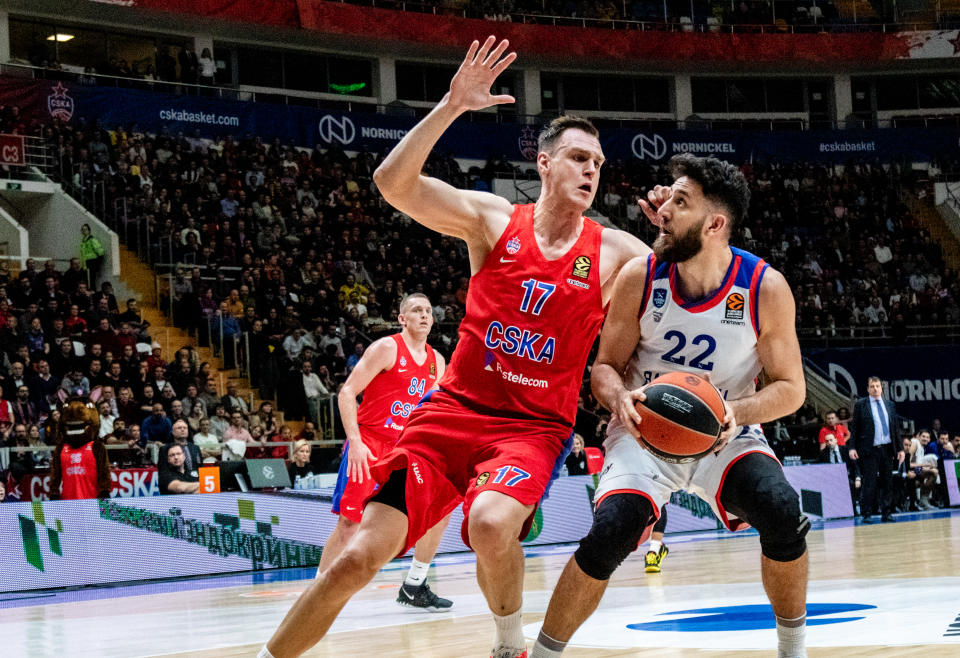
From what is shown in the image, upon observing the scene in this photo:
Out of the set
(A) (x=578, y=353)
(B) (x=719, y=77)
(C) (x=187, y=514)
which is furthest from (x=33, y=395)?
(B) (x=719, y=77)

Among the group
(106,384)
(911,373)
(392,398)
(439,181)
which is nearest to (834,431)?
(911,373)

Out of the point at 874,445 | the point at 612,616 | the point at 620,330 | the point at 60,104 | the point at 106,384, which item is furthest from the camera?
the point at 60,104

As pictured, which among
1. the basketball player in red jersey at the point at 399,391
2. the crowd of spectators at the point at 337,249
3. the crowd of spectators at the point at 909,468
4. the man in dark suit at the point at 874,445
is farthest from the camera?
the crowd of spectators at the point at 337,249

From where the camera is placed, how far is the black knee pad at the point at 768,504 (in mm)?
4480

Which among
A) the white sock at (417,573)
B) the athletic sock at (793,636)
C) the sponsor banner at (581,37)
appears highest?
the sponsor banner at (581,37)

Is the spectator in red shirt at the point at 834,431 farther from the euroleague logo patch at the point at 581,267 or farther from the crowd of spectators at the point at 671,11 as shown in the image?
the crowd of spectators at the point at 671,11

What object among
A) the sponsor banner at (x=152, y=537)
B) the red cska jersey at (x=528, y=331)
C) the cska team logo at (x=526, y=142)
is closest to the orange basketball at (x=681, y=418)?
the red cska jersey at (x=528, y=331)

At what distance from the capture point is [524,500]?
450 centimetres

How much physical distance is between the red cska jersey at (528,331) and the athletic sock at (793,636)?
1.18 m

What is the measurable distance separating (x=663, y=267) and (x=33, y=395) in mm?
12634

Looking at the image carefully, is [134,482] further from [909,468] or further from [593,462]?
[909,468]

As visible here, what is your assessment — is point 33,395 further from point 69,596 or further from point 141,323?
point 69,596

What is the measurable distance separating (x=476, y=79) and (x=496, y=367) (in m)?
1.15

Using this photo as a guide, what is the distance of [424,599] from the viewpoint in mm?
8273
